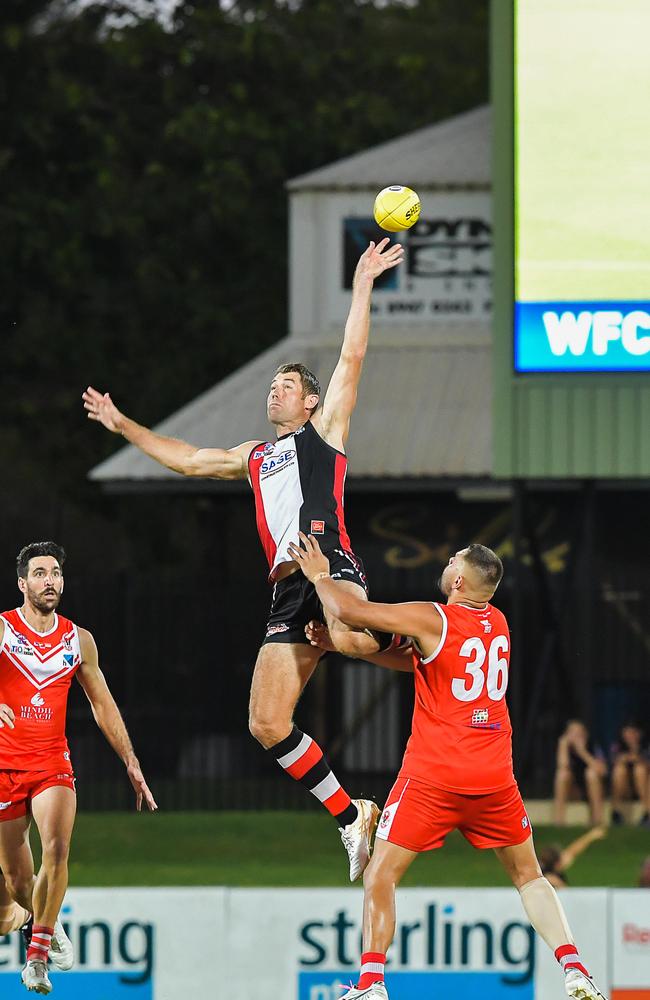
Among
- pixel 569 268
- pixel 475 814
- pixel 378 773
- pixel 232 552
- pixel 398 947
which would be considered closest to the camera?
pixel 475 814

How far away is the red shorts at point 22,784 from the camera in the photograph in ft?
37.4

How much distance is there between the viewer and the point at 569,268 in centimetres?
1753

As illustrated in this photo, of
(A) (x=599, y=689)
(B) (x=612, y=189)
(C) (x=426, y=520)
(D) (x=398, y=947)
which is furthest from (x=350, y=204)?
(D) (x=398, y=947)

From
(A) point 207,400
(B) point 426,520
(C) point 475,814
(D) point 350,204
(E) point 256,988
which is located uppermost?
(D) point 350,204

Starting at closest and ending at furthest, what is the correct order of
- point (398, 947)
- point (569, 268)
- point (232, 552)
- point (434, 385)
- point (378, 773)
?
point (398, 947)
point (569, 268)
point (378, 773)
point (434, 385)
point (232, 552)

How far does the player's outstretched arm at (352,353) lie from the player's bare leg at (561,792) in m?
12.0

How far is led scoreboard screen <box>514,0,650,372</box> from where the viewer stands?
1742cm

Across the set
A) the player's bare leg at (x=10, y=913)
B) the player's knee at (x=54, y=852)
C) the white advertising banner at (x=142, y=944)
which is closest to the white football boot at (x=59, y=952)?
the player's bare leg at (x=10, y=913)

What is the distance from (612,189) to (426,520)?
10.3 metres

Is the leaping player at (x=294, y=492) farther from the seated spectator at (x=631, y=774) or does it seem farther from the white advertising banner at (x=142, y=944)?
the seated spectator at (x=631, y=774)

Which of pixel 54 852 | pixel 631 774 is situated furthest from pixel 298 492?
pixel 631 774

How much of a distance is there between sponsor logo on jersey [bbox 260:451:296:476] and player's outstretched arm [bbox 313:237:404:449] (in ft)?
0.86

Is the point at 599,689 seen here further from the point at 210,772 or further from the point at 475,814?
the point at 475,814

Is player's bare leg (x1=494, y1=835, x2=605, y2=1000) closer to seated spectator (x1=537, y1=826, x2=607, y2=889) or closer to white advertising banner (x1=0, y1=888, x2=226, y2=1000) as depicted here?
white advertising banner (x1=0, y1=888, x2=226, y2=1000)
